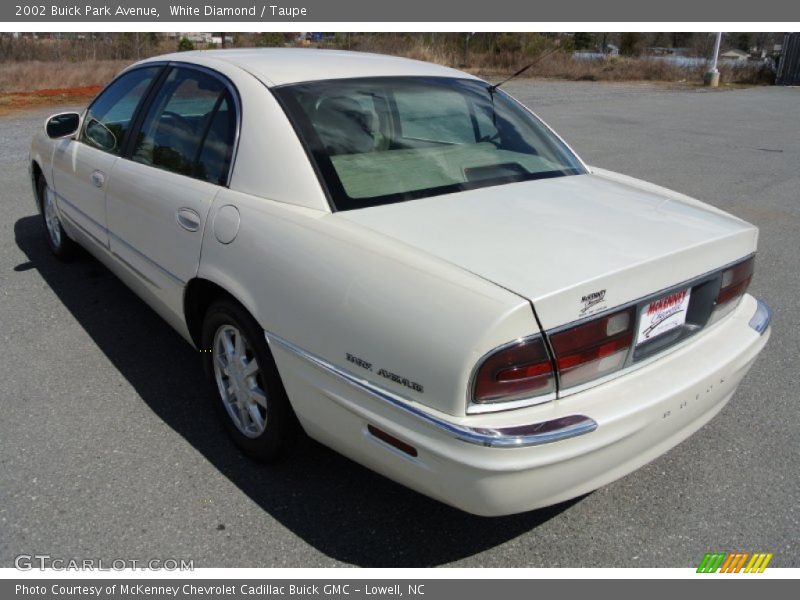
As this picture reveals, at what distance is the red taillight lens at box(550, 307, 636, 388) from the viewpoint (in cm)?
203

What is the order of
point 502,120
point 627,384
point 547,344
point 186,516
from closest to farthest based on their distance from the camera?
point 547,344 → point 627,384 → point 186,516 → point 502,120

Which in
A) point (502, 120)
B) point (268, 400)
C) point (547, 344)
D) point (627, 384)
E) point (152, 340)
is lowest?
point (152, 340)

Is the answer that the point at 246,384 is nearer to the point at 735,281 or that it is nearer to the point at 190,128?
the point at 190,128

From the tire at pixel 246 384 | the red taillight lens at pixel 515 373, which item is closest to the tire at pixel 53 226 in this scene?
the tire at pixel 246 384

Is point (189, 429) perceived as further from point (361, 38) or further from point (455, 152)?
point (361, 38)

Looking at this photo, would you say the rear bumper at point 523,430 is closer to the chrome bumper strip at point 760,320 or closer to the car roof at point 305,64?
the chrome bumper strip at point 760,320

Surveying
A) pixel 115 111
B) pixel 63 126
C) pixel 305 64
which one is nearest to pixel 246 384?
pixel 305 64

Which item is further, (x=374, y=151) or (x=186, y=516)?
(x=374, y=151)

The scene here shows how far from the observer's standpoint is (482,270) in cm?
205

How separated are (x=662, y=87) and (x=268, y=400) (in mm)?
28504

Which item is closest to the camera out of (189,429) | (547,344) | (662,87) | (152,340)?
(547,344)

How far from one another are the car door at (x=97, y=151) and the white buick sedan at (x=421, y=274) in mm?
70

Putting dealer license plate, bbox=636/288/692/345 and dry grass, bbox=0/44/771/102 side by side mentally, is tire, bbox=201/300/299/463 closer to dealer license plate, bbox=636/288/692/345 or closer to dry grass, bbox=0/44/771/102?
dealer license plate, bbox=636/288/692/345

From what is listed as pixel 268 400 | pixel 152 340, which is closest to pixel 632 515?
pixel 268 400
